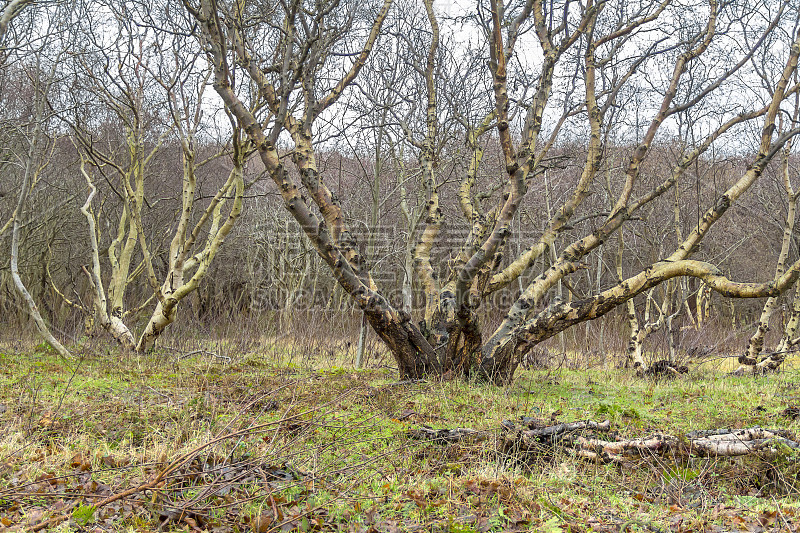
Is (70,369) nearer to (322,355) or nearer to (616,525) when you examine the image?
(322,355)

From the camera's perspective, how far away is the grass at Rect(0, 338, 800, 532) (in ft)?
9.26

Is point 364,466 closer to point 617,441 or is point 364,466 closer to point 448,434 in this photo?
point 448,434

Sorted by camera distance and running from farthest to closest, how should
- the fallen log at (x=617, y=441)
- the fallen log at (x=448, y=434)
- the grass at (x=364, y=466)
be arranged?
1. the fallen log at (x=448, y=434)
2. the fallen log at (x=617, y=441)
3. the grass at (x=364, y=466)

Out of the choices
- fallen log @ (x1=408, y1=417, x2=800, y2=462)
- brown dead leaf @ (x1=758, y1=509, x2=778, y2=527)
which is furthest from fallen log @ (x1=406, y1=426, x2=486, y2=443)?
brown dead leaf @ (x1=758, y1=509, x2=778, y2=527)

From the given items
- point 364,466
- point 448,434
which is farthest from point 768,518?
point 364,466

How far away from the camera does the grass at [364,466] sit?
2.82 meters

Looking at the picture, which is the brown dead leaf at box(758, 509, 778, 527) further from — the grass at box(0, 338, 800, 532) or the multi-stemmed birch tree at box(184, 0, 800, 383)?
the multi-stemmed birch tree at box(184, 0, 800, 383)

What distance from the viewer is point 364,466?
141 inches

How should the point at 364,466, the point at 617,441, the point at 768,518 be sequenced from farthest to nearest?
the point at 617,441, the point at 364,466, the point at 768,518

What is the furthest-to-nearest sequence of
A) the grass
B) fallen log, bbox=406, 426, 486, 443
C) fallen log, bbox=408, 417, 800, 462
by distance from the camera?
fallen log, bbox=406, 426, 486, 443
fallen log, bbox=408, 417, 800, 462
the grass

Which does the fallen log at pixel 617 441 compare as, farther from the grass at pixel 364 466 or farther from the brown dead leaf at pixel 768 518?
the brown dead leaf at pixel 768 518

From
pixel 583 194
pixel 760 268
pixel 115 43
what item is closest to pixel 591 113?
pixel 583 194

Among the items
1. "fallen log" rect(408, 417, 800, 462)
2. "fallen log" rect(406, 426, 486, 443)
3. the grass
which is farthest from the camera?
"fallen log" rect(406, 426, 486, 443)

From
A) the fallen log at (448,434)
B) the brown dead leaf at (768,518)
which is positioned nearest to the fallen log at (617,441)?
the fallen log at (448,434)
